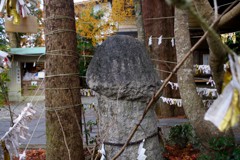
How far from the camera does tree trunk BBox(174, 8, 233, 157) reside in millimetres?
2424

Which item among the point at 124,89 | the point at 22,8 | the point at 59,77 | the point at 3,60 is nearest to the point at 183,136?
the point at 124,89

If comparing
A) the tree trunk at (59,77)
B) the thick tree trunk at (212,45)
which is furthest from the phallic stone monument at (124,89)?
the thick tree trunk at (212,45)

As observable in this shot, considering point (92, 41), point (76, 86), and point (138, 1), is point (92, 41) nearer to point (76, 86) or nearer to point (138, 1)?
point (138, 1)

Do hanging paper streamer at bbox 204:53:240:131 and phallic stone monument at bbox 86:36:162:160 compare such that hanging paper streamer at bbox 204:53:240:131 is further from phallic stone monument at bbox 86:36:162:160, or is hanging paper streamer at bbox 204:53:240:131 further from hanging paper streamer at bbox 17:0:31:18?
hanging paper streamer at bbox 17:0:31:18

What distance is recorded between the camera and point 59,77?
7.77ft

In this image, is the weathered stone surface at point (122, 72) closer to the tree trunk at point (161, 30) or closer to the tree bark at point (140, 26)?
the tree bark at point (140, 26)

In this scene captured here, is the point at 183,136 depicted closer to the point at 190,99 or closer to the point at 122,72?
the point at 190,99

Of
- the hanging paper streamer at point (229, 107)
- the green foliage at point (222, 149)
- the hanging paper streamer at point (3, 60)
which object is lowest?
the green foliage at point (222, 149)

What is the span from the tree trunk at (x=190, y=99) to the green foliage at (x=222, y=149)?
0.26 ft

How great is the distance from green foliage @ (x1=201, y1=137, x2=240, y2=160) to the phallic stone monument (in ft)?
2.35

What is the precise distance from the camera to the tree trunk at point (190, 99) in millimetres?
2424

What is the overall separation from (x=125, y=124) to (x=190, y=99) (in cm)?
98

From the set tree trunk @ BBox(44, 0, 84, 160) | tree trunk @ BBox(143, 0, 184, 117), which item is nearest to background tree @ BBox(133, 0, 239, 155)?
tree trunk @ BBox(44, 0, 84, 160)

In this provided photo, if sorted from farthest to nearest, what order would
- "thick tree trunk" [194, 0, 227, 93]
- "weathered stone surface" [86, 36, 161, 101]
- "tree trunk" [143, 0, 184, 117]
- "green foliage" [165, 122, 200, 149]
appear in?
"tree trunk" [143, 0, 184, 117], "green foliage" [165, 122, 200, 149], "weathered stone surface" [86, 36, 161, 101], "thick tree trunk" [194, 0, 227, 93]
